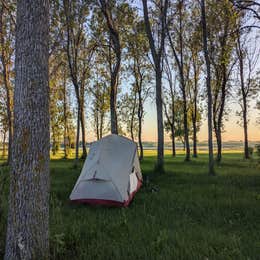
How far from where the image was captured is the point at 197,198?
26.0ft

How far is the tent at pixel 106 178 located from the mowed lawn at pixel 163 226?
297 millimetres

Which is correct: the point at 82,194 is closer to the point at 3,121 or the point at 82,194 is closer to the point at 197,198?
the point at 197,198

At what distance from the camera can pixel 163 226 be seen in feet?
17.7

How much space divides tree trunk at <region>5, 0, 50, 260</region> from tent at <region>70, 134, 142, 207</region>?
3.74m

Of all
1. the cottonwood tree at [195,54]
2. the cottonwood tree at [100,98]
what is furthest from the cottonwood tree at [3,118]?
the cottonwood tree at [195,54]

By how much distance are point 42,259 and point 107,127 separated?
30.7m

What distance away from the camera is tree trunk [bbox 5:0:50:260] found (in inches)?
134

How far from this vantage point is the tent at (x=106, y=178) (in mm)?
7297

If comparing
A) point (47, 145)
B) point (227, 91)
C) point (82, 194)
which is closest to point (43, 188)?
point (47, 145)

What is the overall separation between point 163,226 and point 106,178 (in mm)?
2567

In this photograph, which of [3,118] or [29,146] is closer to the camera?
[29,146]

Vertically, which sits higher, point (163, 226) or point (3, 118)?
point (3, 118)

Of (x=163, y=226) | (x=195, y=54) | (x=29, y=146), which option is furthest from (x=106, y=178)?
(x=195, y=54)

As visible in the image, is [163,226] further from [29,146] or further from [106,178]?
[29,146]
